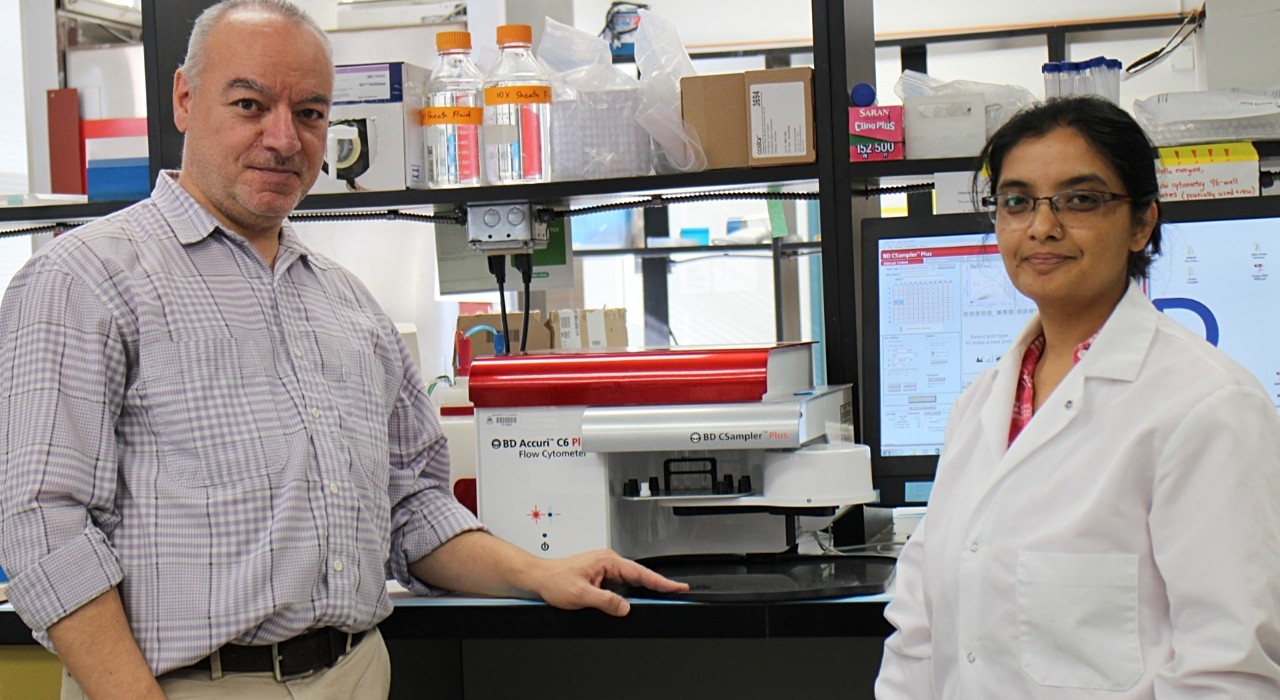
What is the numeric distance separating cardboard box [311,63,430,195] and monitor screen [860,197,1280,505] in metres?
0.73

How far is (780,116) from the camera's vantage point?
1904 millimetres

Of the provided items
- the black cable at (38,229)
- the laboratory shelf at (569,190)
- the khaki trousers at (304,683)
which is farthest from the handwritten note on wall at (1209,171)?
the black cable at (38,229)

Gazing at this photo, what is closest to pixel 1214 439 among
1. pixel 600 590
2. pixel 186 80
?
pixel 600 590

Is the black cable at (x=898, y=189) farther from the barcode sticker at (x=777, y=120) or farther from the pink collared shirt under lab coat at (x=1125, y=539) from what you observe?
the pink collared shirt under lab coat at (x=1125, y=539)

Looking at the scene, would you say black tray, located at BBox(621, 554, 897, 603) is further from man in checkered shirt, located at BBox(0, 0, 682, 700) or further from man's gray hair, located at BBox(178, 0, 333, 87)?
man's gray hair, located at BBox(178, 0, 333, 87)

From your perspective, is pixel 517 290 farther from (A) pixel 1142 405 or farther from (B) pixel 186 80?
(A) pixel 1142 405

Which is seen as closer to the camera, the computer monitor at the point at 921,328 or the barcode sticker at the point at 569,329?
the computer monitor at the point at 921,328

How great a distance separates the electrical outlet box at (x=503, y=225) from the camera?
208 centimetres

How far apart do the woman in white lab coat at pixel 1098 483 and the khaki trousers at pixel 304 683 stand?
0.66 metres

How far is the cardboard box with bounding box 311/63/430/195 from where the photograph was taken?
79.3 inches

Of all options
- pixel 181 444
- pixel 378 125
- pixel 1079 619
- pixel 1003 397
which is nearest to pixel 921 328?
pixel 1003 397

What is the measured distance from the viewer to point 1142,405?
3.66 feet

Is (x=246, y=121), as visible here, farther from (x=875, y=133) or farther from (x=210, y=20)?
(x=875, y=133)

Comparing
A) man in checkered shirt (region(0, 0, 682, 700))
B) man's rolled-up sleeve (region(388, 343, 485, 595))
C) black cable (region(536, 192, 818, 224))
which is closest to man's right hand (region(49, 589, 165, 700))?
man in checkered shirt (region(0, 0, 682, 700))
